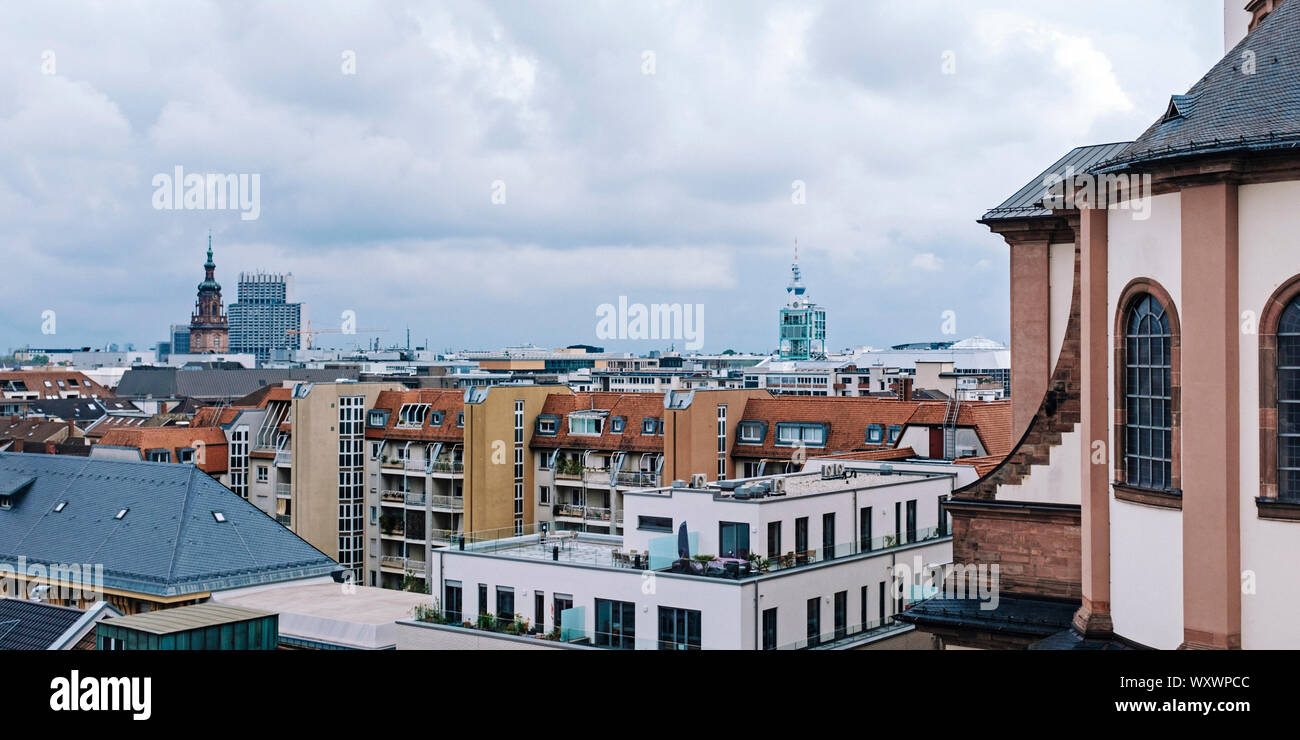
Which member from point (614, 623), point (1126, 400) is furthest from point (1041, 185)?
point (614, 623)

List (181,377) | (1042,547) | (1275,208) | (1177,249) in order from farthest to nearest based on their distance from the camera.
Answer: (181,377) → (1042,547) → (1177,249) → (1275,208)

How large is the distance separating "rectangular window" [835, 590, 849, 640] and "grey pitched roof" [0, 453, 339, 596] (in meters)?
19.5

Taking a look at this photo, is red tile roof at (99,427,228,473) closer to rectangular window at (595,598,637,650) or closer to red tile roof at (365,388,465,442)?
red tile roof at (365,388,465,442)

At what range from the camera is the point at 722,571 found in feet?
104

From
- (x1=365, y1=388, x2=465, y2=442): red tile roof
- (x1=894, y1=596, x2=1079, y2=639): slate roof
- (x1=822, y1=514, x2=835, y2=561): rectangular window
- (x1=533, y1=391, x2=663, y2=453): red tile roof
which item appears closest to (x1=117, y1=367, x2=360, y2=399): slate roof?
(x1=365, y1=388, x2=465, y2=442): red tile roof

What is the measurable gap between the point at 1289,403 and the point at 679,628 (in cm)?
1680

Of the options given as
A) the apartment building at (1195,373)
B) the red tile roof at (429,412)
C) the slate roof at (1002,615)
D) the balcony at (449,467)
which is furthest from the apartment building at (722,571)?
the red tile roof at (429,412)

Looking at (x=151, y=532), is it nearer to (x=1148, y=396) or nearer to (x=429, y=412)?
(x=429, y=412)

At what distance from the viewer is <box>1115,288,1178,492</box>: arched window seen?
806 inches
